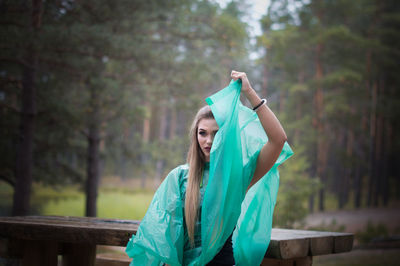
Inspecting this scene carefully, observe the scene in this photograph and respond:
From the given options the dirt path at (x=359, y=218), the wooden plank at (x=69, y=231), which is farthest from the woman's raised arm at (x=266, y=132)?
the dirt path at (x=359, y=218)

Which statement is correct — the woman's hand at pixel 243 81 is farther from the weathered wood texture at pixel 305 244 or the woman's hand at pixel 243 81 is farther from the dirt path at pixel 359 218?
the dirt path at pixel 359 218

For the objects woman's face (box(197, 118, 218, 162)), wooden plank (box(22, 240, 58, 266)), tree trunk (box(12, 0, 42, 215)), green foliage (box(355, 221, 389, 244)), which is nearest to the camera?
woman's face (box(197, 118, 218, 162))

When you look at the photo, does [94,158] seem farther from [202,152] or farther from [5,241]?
[202,152]

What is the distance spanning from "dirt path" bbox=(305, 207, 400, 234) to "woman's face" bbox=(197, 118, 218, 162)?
14609mm

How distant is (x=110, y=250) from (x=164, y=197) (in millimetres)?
7555

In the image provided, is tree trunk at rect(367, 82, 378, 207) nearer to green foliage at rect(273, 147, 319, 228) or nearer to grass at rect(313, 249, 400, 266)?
green foliage at rect(273, 147, 319, 228)

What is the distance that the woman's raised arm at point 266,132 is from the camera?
2.28 m

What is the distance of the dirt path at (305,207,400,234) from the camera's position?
54.9 feet

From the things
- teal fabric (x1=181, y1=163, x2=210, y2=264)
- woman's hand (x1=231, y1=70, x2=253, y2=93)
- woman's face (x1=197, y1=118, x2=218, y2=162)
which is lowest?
teal fabric (x1=181, y1=163, x2=210, y2=264)

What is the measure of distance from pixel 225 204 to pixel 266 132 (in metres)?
0.45

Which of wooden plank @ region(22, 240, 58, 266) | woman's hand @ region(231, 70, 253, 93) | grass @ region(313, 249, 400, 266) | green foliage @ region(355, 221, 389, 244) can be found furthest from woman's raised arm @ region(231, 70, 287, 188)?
green foliage @ region(355, 221, 389, 244)

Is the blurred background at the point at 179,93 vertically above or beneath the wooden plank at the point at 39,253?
above

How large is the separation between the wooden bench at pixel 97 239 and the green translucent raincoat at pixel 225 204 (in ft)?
0.90

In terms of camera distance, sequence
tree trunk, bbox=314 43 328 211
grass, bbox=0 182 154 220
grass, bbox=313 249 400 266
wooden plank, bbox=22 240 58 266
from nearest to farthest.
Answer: wooden plank, bbox=22 240 58 266
grass, bbox=313 249 400 266
grass, bbox=0 182 154 220
tree trunk, bbox=314 43 328 211
